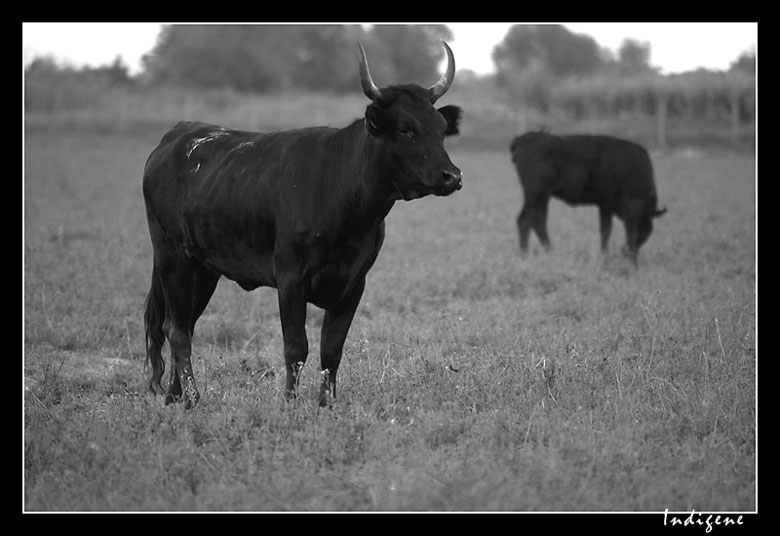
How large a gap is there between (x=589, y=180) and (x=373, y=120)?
9.27 meters

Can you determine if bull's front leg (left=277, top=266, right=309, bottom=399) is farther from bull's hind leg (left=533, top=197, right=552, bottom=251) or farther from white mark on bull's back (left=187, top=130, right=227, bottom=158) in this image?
bull's hind leg (left=533, top=197, right=552, bottom=251)

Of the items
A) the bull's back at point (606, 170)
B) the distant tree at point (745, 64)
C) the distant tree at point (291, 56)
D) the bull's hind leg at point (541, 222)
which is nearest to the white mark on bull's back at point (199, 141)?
the bull's hind leg at point (541, 222)

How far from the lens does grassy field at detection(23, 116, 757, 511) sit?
191 inches

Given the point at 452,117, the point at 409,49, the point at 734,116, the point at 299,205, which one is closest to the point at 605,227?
the point at 452,117

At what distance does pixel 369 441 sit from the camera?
5.37 meters

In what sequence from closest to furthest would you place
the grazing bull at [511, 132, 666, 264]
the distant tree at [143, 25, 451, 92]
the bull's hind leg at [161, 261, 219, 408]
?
the bull's hind leg at [161, 261, 219, 408], the grazing bull at [511, 132, 666, 264], the distant tree at [143, 25, 451, 92]

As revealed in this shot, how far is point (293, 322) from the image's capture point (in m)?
5.89

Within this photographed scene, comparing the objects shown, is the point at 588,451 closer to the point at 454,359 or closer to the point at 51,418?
the point at 454,359

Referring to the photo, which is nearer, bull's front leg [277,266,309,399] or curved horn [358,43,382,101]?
curved horn [358,43,382,101]

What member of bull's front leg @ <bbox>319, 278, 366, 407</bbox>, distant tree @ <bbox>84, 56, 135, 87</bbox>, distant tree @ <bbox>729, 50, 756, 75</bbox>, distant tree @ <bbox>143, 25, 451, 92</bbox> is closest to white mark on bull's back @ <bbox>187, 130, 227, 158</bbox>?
bull's front leg @ <bbox>319, 278, 366, 407</bbox>

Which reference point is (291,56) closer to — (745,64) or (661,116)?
(661,116)

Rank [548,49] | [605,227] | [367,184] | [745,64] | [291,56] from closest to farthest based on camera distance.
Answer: [367,184] < [605,227] < [745,64] < [291,56] < [548,49]
